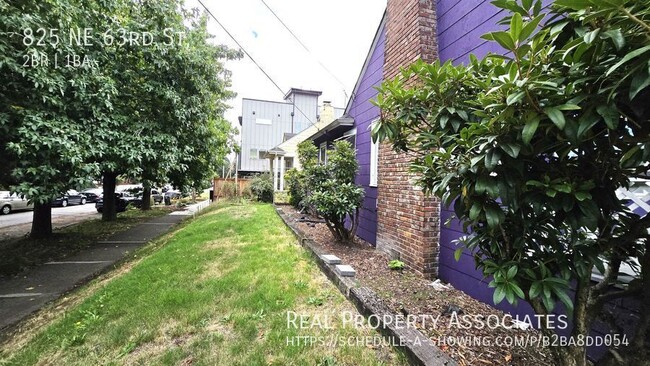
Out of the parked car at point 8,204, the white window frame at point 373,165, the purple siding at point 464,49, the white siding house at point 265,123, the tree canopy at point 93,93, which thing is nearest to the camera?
the purple siding at point 464,49

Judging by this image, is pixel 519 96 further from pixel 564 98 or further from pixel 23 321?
pixel 23 321

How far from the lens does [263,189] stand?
1684 centimetres

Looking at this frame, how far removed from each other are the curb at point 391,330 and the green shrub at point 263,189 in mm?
13043

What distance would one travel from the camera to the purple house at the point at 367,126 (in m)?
6.53

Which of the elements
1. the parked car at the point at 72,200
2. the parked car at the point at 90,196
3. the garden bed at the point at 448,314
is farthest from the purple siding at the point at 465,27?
the parked car at the point at 90,196

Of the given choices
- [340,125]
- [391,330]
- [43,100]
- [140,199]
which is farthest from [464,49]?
[140,199]

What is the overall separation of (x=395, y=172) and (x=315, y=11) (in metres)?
5.52

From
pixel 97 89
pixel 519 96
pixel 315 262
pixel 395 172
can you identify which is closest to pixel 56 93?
pixel 97 89

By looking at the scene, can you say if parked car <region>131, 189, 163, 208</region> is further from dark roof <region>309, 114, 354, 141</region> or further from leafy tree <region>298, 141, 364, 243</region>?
leafy tree <region>298, 141, 364, 243</region>

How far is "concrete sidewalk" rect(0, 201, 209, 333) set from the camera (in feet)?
13.4

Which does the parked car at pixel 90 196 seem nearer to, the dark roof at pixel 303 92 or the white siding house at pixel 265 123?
the white siding house at pixel 265 123

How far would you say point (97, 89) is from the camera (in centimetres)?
589

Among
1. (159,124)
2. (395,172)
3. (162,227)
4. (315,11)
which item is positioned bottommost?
(162,227)

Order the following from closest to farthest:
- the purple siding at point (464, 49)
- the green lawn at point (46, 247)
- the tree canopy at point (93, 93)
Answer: the purple siding at point (464, 49)
the tree canopy at point (93, 93)
the green lawn at point (46, 247)
